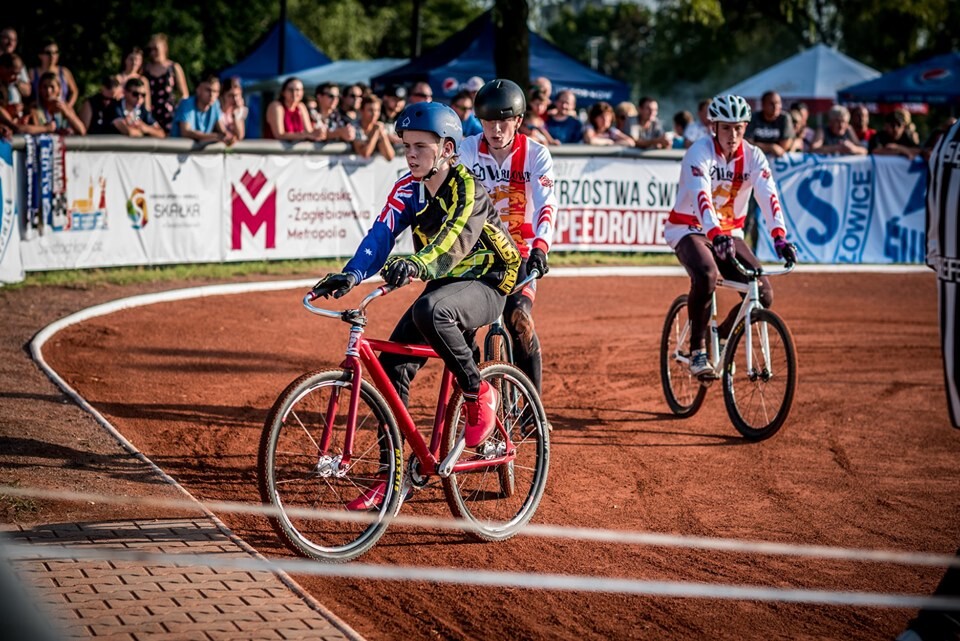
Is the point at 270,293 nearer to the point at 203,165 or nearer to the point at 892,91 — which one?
the point at 203,165

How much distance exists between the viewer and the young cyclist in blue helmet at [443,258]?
5680mm

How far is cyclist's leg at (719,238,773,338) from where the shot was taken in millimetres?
8469

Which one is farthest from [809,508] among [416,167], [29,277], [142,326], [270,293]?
[29,277]

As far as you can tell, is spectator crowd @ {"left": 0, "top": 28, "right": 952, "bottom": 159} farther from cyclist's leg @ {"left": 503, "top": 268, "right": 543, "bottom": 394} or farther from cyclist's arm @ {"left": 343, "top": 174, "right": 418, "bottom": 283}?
cyclist's arm @ {"left": 343, "top": 174, "right": 418, "bottom": 283}

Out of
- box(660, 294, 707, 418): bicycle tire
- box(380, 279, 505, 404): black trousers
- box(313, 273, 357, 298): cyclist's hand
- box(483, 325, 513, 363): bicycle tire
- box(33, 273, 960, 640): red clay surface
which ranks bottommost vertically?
box(33, 273, 960, 640): red clay surface

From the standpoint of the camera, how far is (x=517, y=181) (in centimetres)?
773

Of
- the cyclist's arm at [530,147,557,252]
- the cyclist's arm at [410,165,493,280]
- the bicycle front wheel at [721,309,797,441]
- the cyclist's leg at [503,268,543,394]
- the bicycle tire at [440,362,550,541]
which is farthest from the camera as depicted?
the bicycle front wheel at [721,309,797,441]

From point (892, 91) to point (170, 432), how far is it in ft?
80.1

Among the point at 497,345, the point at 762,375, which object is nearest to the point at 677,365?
the point at 762,375

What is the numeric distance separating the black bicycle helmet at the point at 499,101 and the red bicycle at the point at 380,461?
6.01ft

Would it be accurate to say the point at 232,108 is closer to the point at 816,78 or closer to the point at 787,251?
the point at 787,251

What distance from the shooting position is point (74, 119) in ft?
46.5

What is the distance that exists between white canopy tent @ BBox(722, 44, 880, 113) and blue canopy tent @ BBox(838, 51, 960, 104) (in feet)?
18.2

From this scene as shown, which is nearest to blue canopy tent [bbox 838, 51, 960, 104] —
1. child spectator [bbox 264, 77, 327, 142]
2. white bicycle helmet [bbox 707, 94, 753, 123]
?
child spectator [bbox 264, 77, 327, 142]
